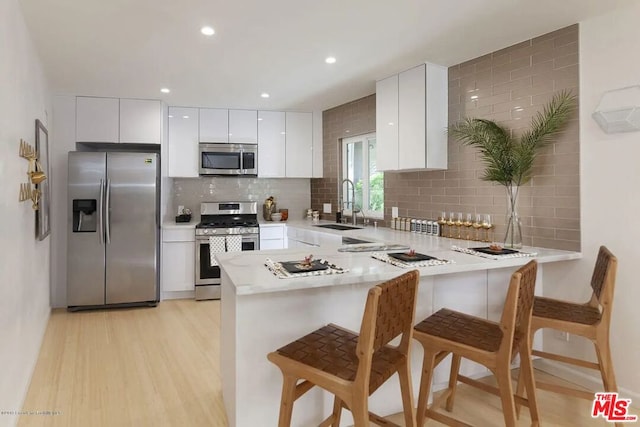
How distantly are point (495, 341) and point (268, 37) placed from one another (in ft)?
7.93

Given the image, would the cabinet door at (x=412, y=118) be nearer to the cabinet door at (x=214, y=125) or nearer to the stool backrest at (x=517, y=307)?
the stool backrest at (x=517, y=307)

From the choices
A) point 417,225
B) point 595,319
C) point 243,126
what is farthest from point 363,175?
point 595,319

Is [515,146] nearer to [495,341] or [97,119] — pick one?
[495,341]

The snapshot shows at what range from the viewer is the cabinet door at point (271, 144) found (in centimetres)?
537

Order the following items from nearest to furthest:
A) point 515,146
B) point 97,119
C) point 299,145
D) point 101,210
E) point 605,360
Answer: point 605,360 < point 515,146 < point 101,210 < point 97,119 < point 299,145

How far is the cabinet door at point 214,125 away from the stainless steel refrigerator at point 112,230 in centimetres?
82

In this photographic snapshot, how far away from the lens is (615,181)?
2504mm

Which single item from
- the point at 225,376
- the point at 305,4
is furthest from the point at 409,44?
the point at 225,376

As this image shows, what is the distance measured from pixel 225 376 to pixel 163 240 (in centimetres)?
288

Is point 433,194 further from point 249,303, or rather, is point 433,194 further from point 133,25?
point 133,25

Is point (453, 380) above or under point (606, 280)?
under

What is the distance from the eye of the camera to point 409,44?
9.84 feet

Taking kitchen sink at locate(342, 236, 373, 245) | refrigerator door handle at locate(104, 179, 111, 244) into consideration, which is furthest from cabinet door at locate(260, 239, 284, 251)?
refrigerator door handle at locate(104, 179, 111, 244)

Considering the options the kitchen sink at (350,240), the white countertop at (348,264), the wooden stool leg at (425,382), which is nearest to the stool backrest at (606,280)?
Answer: the white countertop at (348,264)
